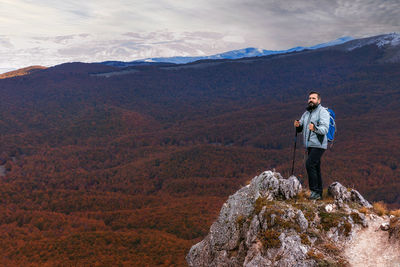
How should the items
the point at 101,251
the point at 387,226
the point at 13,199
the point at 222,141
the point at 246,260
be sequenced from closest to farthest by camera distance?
the point at 387,226, the point at 246,260, the point at 101,251, the point at 13,199, the point at 222,141

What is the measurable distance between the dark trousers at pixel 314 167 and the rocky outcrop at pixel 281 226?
1.91ft

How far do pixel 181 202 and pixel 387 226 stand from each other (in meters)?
100

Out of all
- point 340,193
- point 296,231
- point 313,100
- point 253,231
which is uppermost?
point 313,100

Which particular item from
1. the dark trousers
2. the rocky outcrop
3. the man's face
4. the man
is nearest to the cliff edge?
the rocky outcrop

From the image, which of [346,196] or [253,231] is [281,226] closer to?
[253,231]

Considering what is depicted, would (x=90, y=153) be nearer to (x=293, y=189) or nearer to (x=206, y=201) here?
(x=206, y=201)

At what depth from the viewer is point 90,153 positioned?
181000mm

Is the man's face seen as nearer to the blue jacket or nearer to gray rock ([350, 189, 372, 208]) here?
the blue jacket

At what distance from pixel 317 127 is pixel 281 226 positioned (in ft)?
11.9

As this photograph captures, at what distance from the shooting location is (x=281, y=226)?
8836mm

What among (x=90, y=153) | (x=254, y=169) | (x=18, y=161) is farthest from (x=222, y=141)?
(x=18, y=161)

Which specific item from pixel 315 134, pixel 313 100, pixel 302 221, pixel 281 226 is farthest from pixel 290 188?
pixel 313 100

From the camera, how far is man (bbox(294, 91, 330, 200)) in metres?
8.95

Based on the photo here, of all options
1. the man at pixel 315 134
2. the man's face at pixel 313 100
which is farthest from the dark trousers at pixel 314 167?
the man's face at pixel 313 100
